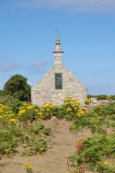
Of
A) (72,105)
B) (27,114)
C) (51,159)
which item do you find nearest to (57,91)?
(72,105)

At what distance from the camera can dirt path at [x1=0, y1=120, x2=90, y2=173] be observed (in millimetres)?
10203

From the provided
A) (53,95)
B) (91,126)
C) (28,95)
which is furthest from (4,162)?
(28,95)

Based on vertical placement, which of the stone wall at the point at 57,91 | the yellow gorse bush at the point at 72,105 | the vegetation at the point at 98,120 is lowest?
the vegetation at the point at 98,120

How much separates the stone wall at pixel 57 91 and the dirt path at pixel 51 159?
26.1 ft

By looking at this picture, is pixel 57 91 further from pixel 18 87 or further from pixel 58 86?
pixel 18 87

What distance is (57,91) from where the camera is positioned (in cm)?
2277

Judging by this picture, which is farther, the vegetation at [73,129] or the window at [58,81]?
the window at [58,81]

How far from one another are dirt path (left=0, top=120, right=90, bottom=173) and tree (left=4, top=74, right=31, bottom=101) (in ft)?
42.4

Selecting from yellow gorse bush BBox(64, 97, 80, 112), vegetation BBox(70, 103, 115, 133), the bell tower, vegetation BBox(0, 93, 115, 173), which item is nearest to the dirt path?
vegetation BBox(0, 93, 115, 173)

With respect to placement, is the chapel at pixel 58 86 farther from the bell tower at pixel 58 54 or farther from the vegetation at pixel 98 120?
the vegetation at pixel 98 120

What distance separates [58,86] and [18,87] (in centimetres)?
595

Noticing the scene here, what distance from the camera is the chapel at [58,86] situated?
22.6 metres

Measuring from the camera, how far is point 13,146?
12.4 m

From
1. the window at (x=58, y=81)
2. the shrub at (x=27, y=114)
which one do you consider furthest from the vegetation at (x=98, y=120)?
the window at (x=58, y=81)
